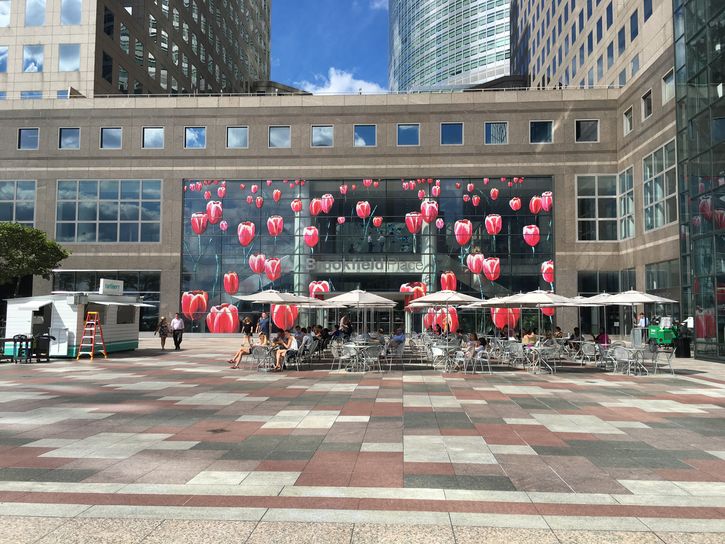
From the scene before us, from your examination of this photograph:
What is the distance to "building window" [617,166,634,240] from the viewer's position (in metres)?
37.2

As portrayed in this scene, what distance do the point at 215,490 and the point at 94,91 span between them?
46.4m

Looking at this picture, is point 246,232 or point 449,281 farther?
point 246,232

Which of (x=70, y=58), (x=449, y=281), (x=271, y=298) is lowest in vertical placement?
(x=271, y=298)

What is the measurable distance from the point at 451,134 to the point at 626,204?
12.1 m

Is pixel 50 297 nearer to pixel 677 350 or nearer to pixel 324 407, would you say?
pixel 324 407

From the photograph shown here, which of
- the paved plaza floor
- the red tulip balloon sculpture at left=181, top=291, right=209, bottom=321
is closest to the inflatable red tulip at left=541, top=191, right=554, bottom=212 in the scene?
the red tulip balloon sculpture at left=181, top=291, right=209, bottom=321

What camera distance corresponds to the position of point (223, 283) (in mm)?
41188

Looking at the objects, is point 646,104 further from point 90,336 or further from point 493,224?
point 90,336

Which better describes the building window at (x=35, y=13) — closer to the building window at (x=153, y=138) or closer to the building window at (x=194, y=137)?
the building window at (x=153, y=138)

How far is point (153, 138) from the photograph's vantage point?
4241 centimetres

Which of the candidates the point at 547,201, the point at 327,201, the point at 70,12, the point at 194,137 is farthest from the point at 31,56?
the point at 547,201

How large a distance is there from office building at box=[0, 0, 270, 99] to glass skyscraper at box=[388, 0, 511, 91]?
52694 millimetres

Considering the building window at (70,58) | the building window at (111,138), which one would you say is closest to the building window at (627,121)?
the building window at (111,138)

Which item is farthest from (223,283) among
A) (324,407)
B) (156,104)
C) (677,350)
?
(324,407)
